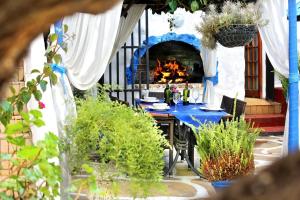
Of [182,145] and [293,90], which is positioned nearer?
[293,90]

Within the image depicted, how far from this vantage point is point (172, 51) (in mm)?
10641

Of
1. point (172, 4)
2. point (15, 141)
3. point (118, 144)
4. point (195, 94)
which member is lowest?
point (118, 144)

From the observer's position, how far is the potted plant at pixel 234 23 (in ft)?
16.5

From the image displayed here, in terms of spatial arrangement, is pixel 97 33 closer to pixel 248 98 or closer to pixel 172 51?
pixel 172 51

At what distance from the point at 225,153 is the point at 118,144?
2.87 feet

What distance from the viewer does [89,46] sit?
4.37 meters

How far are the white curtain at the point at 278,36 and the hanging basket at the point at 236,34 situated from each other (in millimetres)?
168

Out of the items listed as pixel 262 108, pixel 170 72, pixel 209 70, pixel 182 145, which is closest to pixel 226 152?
pixel 182 145

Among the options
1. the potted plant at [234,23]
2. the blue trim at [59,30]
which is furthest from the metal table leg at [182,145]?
the blue trim at [59,30]

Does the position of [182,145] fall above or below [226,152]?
below

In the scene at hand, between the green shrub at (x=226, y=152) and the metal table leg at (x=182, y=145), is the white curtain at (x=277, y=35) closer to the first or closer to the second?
the metal table leg at (x=182, y=145)

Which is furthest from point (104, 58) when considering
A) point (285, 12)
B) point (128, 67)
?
point (128, 67)

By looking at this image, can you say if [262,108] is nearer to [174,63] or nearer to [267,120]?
[267,120]

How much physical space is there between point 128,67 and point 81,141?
6.93 meters
